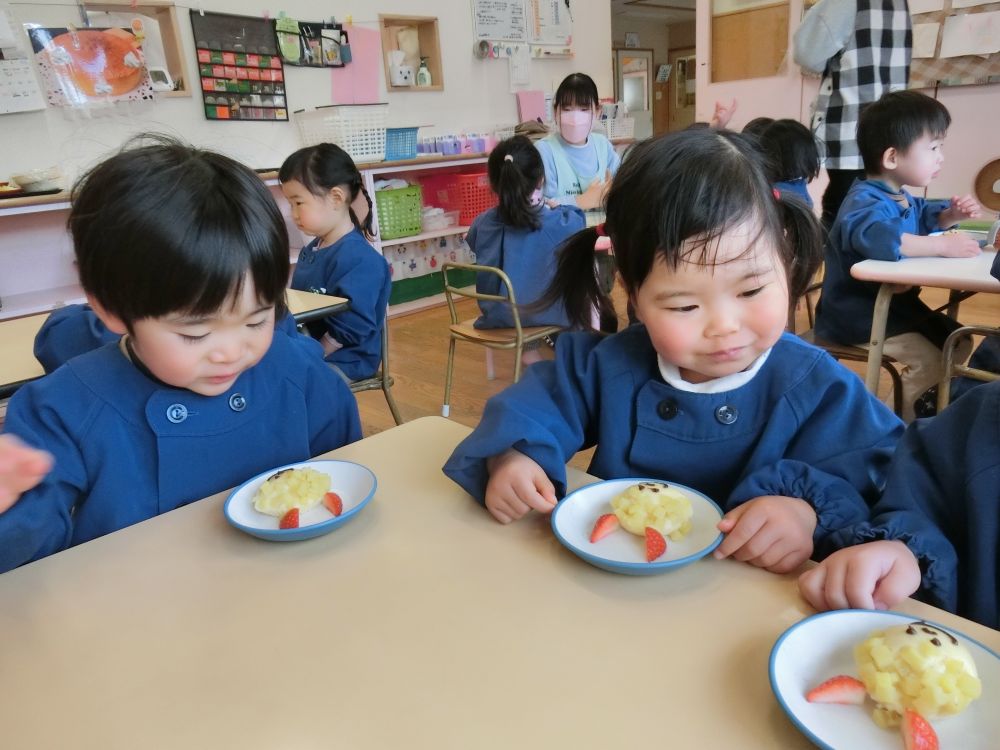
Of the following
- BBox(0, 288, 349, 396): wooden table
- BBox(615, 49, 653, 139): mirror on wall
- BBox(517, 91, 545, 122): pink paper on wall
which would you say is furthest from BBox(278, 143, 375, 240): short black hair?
BBox(615, 49, 653, 139): mirror on wall

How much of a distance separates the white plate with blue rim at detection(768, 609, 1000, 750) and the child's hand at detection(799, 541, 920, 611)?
0.10ft

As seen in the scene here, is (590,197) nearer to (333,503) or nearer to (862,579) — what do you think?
(333,503)

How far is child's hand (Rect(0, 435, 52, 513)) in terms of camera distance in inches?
26.6

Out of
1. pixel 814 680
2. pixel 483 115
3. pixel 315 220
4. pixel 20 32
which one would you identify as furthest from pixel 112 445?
pixel 483 115

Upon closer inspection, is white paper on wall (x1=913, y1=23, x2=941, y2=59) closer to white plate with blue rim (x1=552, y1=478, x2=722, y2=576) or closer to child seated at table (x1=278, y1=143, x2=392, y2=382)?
child seated at table (x1=278, y1=143, x2=392, y2=382)

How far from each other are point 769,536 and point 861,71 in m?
3.28

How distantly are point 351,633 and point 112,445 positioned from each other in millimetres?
522

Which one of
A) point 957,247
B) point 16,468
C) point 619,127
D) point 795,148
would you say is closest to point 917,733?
point 16,468

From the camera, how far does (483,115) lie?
5.32 meters

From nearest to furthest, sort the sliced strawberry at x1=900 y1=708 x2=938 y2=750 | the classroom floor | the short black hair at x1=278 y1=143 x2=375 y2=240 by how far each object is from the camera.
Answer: the sliced strawberry at x1=900 y1=708 x2=938 y2=750
the short black hair at x1=278 y1=143 x2=375 y2=240
the classroom floor

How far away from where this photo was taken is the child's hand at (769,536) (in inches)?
26.6

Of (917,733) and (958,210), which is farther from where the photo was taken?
(958,210)

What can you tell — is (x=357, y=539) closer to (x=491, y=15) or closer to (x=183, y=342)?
(x=183, y=342)

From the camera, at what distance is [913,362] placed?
7.20 ft
